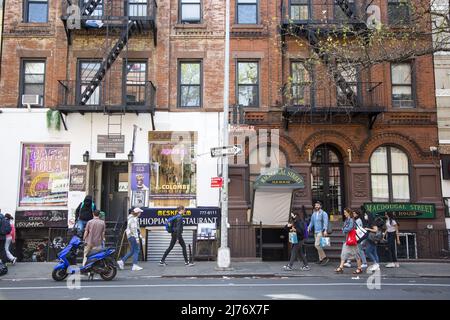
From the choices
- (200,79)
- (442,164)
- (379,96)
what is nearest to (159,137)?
(200,79)

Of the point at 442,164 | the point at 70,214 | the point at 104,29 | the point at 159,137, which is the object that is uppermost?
the point at 104,29

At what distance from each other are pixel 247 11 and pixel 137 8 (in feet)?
15.3

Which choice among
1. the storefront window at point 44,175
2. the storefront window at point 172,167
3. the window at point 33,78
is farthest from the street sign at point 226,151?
the window at point 33,78

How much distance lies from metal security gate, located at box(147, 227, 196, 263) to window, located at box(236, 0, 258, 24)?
9109 mm

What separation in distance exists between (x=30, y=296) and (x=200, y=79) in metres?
11.6

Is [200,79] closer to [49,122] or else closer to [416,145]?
[49,122]

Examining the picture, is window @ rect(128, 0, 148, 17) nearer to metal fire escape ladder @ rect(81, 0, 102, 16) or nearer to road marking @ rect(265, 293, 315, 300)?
metal fire escape ladder @ rect(81, 0, 102, 16)

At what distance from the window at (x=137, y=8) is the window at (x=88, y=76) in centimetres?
258

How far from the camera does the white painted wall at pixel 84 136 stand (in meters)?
17.7

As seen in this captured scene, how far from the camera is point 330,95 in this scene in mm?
18094

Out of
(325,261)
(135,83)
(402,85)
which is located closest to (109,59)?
(135,83)

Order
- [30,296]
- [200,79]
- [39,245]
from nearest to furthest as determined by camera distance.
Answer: [30,296]
[39,245]
[200,79]

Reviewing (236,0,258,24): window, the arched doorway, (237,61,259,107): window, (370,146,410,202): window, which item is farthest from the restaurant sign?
(236,0,258,24): window

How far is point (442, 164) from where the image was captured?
58.7ft
